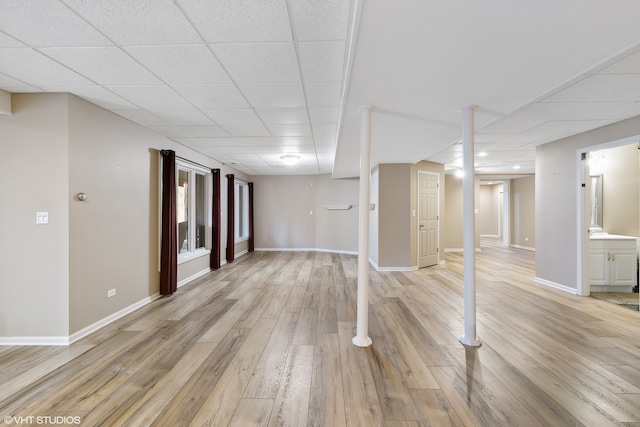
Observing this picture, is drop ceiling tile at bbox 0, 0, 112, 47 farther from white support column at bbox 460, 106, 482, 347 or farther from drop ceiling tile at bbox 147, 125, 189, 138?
white support column at bbox 460, 106, 482, 347

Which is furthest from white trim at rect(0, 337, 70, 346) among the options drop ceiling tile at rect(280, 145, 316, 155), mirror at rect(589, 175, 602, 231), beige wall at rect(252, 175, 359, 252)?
mirror at rect(589, 175, 602, 231)

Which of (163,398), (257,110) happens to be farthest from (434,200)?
(163,398)

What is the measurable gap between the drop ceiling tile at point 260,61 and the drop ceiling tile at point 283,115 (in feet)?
2.27

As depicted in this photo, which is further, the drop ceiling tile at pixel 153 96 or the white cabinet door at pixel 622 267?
the white cabinet door at pixel 622 267

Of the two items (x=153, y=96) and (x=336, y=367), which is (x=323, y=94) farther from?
(x=336, y=367)

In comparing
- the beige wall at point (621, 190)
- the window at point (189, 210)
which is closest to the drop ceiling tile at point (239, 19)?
the window at point (189, 210)

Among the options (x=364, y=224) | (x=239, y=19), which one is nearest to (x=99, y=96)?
(x=239, y=19)

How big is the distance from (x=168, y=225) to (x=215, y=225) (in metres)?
1.91

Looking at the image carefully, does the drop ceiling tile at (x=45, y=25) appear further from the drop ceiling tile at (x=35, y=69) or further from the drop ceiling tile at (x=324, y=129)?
the drop ceiling tile at (x=324, y=129)

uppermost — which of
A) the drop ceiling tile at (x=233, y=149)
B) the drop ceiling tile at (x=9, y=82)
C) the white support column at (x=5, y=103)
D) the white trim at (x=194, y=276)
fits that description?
the drop ceiling tile at (x=233, y=149)

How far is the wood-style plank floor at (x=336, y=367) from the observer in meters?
1.74

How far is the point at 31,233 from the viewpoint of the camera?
8.85 feet

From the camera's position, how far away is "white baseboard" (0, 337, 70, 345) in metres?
2.69

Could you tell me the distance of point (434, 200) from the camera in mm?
6434
